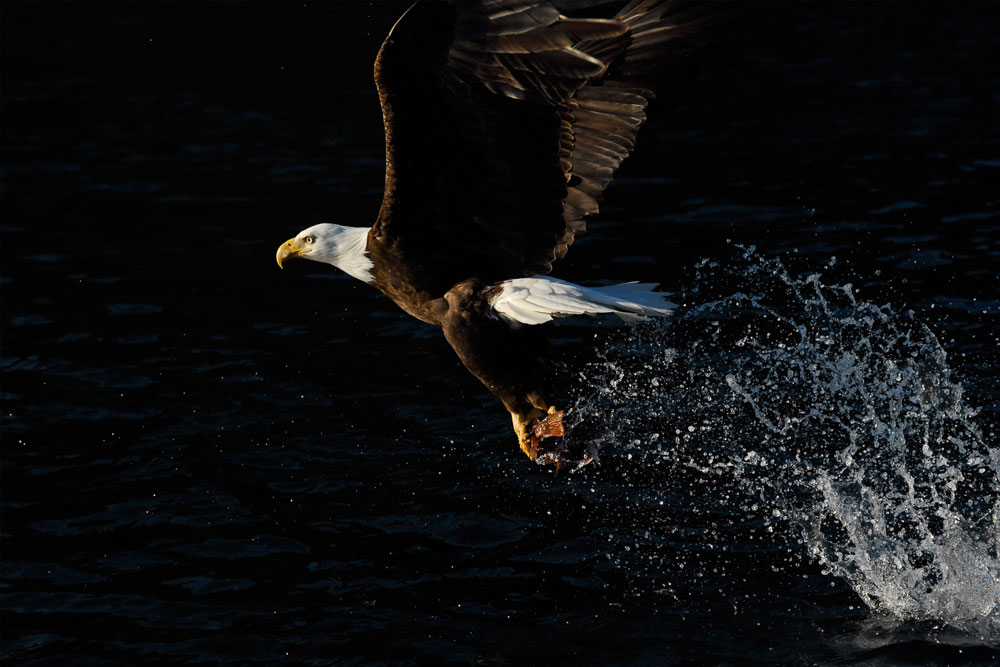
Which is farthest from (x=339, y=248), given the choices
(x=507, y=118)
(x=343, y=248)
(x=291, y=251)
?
(x=507, y=118)

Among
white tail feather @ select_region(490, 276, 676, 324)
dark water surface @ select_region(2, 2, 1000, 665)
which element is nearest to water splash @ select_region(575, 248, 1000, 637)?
dark water surface @ select_region(2, 2, 1000, 665)

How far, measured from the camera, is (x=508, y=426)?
598cm

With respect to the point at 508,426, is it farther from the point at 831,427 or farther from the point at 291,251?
the point at 831,427

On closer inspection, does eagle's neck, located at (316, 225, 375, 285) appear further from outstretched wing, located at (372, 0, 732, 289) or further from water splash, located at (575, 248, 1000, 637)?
water splash, located at (575, 248, 1000, 637)

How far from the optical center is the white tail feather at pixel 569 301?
464 cm

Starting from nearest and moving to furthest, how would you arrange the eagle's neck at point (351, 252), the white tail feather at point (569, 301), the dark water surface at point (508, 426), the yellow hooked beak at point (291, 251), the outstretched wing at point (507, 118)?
the outstretched wing at point (507, 118), the dark water surface at point (508, 426), the white tail feather at point (569, 301), the eagle's neck at point (351, 252), the yellow hooked beak at point (291, 251)

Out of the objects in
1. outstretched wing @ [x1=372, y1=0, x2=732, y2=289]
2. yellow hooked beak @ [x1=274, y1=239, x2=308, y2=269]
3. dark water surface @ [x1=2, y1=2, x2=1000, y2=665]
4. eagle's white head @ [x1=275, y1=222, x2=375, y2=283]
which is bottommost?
dark water surface @ [x1=2, y1=2, x2=1000, y2=665]

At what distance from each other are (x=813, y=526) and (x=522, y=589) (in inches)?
45.8

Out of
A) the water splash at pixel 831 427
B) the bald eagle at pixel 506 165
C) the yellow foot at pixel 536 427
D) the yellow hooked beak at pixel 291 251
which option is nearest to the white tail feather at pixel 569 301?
the bald eagle at pixel 506 165

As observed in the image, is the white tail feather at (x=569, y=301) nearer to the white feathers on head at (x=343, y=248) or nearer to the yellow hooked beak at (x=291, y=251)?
the white feathers on head at (x=343, y=248)

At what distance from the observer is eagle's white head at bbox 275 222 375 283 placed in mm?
5340

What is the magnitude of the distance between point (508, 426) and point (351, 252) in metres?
1.20

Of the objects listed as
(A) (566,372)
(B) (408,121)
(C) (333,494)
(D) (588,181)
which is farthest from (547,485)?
(B) (408,121)

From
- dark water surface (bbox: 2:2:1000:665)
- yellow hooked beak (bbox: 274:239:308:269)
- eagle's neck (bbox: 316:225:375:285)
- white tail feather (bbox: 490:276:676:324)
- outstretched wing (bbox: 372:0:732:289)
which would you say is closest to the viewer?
outstretched wing (bbox: 372:0:732:289)
